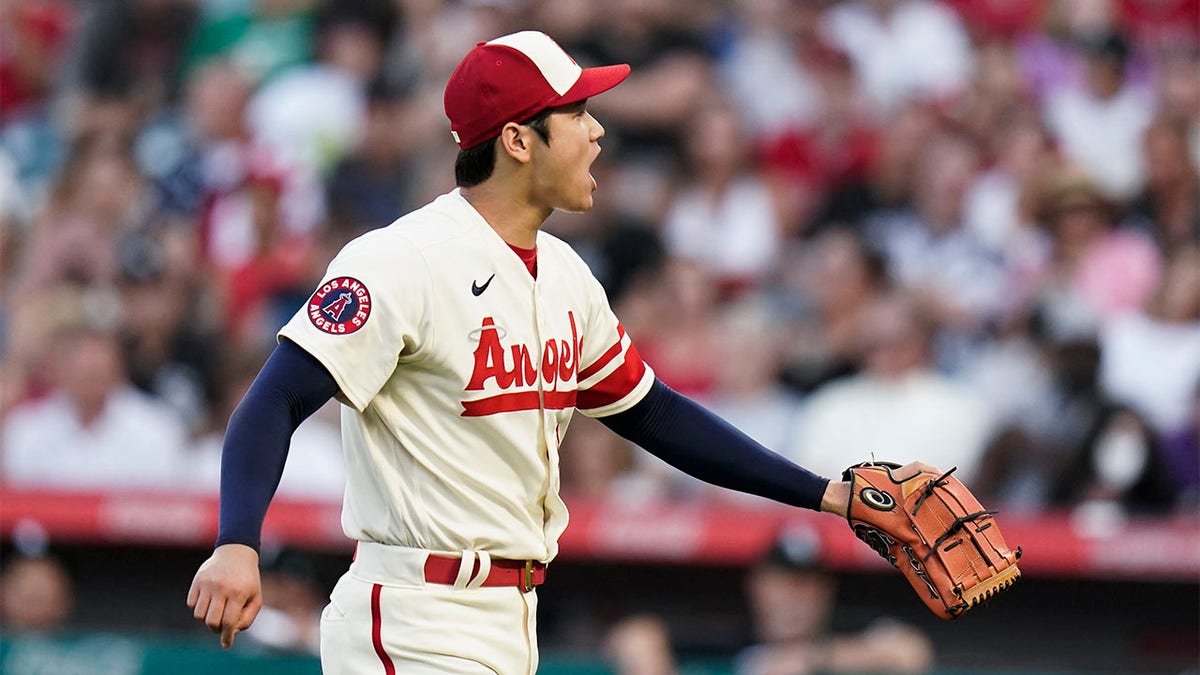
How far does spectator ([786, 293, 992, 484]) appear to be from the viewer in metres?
6.91

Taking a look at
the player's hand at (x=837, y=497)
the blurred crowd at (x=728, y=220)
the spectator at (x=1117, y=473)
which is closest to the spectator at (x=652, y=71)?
the blurred crowd at (x=728, y=220)

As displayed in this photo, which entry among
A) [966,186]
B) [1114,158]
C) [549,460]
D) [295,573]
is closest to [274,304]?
[295,573]

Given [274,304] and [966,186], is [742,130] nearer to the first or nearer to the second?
[966,186]

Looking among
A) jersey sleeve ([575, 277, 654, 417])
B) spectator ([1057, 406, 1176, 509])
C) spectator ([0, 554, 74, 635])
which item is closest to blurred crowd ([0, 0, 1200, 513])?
spectator ([1057, 406, 1176, 509])

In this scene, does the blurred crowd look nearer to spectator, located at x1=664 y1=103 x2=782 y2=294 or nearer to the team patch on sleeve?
spectator, located at x1=664 y1=103 x2=782 y2=294

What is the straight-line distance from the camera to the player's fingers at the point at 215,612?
273 cm

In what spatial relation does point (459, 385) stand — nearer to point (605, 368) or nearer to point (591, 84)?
point (605, 368)

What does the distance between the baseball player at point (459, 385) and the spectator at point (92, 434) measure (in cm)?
445

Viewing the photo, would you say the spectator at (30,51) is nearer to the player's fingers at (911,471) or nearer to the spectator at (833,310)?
the spectator at (833,310)

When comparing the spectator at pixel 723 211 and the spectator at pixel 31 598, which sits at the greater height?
the spectator at pixel 723 211

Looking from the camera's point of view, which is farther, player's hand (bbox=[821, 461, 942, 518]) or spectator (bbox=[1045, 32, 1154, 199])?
spectator (bbox=[1045, 32, 1154, 199])

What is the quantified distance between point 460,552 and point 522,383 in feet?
1.12

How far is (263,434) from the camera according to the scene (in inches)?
115

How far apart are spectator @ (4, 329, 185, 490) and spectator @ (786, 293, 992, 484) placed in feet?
9.07
